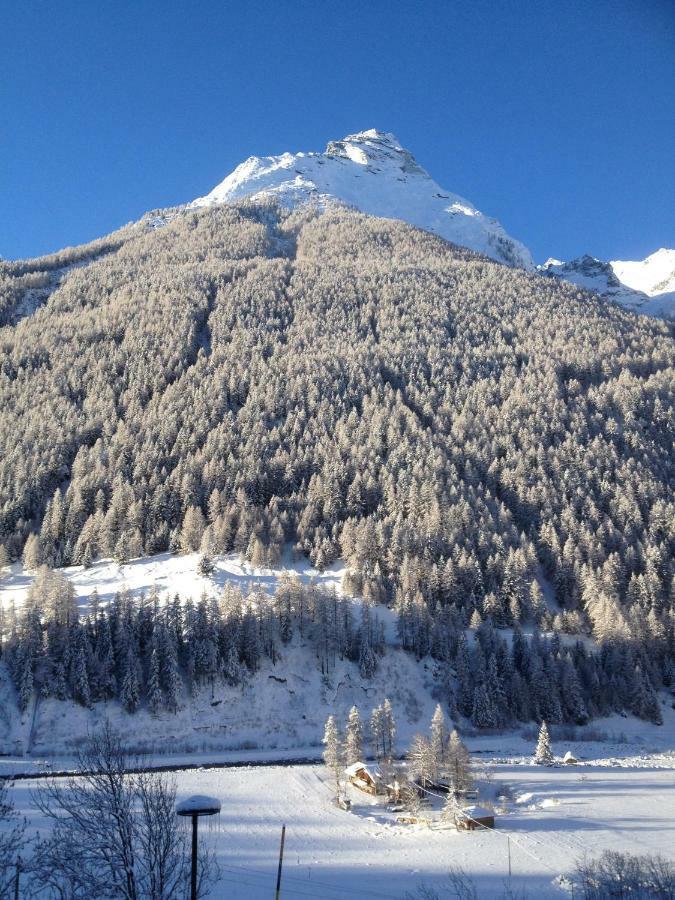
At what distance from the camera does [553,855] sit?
31.5m

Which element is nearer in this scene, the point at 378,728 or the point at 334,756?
the point at 334,756

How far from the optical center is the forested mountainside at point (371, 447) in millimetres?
86812

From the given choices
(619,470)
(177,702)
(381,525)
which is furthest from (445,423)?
(177,702)

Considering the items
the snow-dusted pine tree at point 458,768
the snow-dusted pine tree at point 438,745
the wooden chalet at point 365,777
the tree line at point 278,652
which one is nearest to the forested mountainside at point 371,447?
the tree line at point 278,652

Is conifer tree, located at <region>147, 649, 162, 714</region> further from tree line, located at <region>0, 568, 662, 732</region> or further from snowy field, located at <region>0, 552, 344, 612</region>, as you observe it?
snowy field, located at <region>0, 552, 344, 612</region>

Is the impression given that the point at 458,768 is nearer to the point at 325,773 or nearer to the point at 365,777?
the point at 365,777

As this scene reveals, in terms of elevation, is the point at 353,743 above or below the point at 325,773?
above

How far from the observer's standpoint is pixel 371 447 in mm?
112125

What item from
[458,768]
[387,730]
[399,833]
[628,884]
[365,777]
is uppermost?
[628,884]

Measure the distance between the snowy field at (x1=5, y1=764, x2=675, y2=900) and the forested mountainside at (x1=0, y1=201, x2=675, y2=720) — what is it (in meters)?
31.1

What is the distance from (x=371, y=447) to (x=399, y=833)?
8065cm

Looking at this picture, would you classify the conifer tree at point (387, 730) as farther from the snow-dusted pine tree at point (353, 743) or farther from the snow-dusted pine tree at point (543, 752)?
the snow-dusted pine tree at point (543, 752)

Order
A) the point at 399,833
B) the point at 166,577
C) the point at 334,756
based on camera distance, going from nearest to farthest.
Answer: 1. the point at 399,833
2. the point at 334,756
3. the point at 166,577

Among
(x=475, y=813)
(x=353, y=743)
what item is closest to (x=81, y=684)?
(x=353, y=743)
